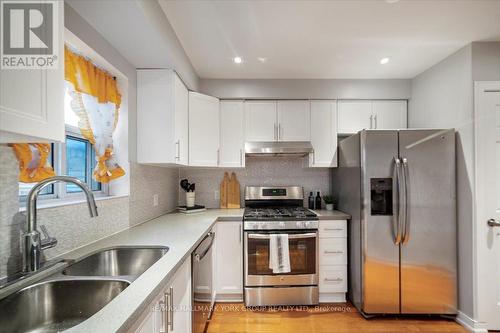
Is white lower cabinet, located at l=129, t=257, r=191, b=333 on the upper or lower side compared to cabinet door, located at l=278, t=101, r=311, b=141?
lower

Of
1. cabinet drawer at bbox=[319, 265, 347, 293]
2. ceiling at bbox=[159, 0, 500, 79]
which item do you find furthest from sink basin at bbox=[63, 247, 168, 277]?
cabinet drawer at bbox=[319, 265, 347, 293]

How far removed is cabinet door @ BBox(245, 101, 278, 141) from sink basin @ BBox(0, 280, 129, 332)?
2.26 metres

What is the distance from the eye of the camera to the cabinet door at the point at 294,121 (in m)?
3.04

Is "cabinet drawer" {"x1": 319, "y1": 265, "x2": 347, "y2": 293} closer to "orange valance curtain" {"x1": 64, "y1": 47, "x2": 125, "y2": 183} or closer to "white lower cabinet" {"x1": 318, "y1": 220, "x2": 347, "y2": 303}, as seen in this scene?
"white lower cabinet" {"x1": 318, "y1": 220, "x2": 347, "y2": 303}

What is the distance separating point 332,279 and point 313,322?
0.48m

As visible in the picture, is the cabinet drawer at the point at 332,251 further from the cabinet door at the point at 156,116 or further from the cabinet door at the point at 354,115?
the cabinet door at the point at 156,116

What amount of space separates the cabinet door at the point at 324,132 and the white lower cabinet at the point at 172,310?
206cm

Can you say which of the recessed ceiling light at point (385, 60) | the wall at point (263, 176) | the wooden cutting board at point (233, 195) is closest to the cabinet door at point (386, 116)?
the recessed ceiling light at point (385, 60)

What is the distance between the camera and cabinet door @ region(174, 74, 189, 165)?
7.39ft

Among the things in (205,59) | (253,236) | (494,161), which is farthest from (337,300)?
(205,59)

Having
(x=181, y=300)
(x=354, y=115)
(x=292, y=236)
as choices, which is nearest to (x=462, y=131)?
(x=354, y=115)

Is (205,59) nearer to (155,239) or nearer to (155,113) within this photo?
(155,113)

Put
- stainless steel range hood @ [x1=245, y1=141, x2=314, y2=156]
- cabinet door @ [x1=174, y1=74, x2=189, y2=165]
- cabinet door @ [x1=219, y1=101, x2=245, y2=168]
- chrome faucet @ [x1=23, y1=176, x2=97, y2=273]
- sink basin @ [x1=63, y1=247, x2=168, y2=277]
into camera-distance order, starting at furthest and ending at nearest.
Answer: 1. cabinet door @ [x1=219, y1=101, x2=245, y2=168]
2. stainless steel range hood @ [x1=245, y1=141, x2=314, y2=156]
3. cabinet door @ [x1=174, y1=74, x2=189, y2=165]
4. sink basin @ [x1=63, y1=247, x2=168, y2=277]
5. chrome faucet @ [x1=23, y1=176, x2=97, y2=273]

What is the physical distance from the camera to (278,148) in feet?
9.53
